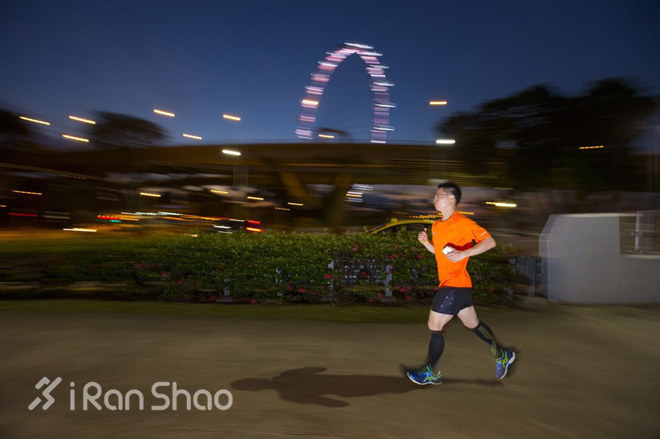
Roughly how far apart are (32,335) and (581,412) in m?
6.45

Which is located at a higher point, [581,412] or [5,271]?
[5,271]

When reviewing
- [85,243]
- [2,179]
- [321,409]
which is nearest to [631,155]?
[321,409]

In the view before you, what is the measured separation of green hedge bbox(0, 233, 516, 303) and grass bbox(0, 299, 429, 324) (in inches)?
11.6

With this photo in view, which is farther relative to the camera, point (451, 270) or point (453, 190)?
point (453, 190)

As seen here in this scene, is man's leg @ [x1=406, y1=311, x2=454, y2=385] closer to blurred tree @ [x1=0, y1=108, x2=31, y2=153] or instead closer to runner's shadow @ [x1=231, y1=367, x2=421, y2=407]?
runner's shadow @ [x1=231, y1=367, x2=421, y2=407]

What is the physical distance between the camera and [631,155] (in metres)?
14.0

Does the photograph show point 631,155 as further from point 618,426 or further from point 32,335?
point 32,335

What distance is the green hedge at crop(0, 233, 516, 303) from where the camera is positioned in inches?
337

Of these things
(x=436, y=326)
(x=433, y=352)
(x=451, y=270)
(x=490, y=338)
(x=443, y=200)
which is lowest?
(x=433, y=352)

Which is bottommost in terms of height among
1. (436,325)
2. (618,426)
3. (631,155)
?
(618,426)

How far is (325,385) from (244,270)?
442 cm

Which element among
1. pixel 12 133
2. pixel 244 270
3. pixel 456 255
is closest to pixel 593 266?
pixel 456 255

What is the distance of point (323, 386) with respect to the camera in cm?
443

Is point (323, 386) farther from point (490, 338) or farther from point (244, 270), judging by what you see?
point (244, 270)
